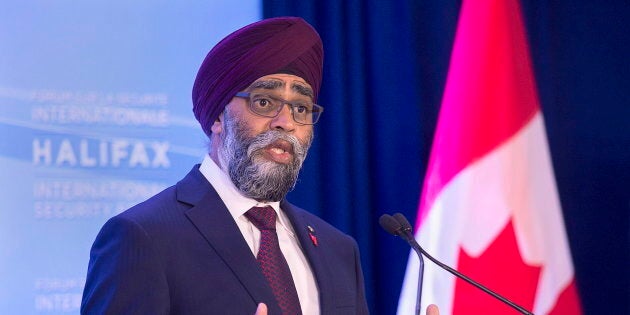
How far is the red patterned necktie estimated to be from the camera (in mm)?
1981

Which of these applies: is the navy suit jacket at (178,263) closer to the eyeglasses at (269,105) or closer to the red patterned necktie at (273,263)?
the red patterned necktie at (273,263)

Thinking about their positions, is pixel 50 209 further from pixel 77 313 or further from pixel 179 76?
pixel 179 76

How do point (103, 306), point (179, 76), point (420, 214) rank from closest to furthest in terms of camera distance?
point (103, 306), point (179, 76), point (420, 214)

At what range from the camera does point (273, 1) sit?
3.43 meters

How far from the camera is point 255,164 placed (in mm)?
2098

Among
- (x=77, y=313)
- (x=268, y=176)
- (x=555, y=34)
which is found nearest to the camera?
(x=268, y=176)

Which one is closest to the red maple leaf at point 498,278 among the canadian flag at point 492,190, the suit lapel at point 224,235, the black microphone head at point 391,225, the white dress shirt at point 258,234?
the canadian flag at point 492,190

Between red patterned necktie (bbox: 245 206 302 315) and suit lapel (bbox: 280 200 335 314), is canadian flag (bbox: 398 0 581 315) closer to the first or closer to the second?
suit lapel (bbox: 280 200 335 314)

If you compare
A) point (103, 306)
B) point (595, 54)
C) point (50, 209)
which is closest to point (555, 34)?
point (595, 54)

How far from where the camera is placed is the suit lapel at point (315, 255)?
2.10 meters

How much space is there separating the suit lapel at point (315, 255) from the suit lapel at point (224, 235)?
212 mm

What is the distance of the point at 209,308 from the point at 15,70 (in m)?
1.65

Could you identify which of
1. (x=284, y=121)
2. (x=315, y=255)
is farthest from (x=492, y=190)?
(x=284, y=121)

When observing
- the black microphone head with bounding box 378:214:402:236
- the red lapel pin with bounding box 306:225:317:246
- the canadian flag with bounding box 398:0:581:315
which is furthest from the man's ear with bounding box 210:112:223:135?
the canadian flag with bounding box 398:0:581:315
